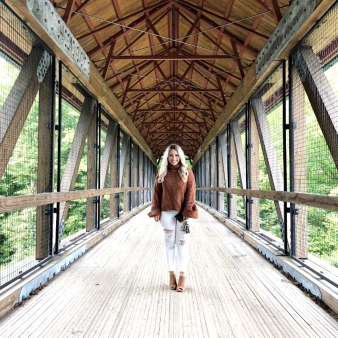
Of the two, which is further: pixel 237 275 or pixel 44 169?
pixel 44 169

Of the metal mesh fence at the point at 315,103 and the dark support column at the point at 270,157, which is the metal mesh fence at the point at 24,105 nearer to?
the metal mesh fence at the point at 315,103

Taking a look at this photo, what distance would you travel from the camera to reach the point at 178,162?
281cm

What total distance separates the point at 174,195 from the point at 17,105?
4.97 feet

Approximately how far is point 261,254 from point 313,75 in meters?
2.14

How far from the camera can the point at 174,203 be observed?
2703 mm

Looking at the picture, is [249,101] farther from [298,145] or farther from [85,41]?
[85,41]

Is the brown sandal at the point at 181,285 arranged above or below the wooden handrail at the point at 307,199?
below

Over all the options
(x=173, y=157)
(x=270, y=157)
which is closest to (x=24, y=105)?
(x=173, y=157)

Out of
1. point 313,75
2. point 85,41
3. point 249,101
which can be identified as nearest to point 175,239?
point 313,75

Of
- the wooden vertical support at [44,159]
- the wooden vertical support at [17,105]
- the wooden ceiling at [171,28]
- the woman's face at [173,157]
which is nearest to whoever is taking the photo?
the wooden vertical support at [17,105]

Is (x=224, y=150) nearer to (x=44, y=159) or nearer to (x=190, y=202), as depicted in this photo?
(x=44, y=159)

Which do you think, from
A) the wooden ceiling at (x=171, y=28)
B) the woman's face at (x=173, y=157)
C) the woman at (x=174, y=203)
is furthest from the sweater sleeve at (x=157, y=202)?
the wooden ceiling at (x=171, y=28)

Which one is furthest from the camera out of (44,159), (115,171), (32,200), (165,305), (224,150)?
(224,150)

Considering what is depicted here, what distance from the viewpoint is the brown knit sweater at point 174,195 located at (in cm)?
270
